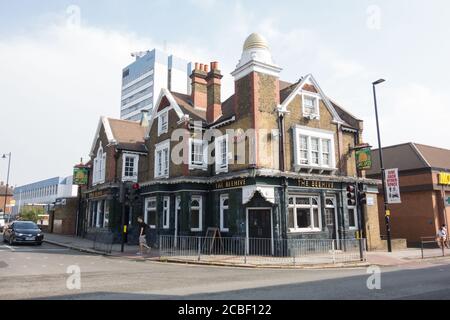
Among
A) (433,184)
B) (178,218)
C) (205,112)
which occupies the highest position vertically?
(205,112)

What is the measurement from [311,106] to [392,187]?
7767 millimetres

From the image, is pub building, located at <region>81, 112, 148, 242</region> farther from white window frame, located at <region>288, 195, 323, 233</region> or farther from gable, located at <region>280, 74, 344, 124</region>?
gable, located at <region>280, 74, 344, 124</region>

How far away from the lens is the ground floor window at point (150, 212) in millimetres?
24875

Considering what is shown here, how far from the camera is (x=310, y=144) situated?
21453 millimetres

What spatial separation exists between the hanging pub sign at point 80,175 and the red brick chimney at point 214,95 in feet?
52.1

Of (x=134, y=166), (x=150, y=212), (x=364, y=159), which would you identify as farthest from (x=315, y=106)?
(x=134, y=166)

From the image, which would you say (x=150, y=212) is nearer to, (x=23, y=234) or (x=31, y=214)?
(x=23, y=234)

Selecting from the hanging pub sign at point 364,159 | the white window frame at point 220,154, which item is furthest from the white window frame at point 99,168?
the hanging pub sign at point 364,159

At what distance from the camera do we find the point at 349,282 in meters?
10.8

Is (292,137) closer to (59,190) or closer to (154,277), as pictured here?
(154,277)

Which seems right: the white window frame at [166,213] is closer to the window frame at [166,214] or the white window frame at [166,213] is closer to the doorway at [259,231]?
the window frame at [166,214]

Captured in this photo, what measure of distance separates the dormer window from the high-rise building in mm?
75133
